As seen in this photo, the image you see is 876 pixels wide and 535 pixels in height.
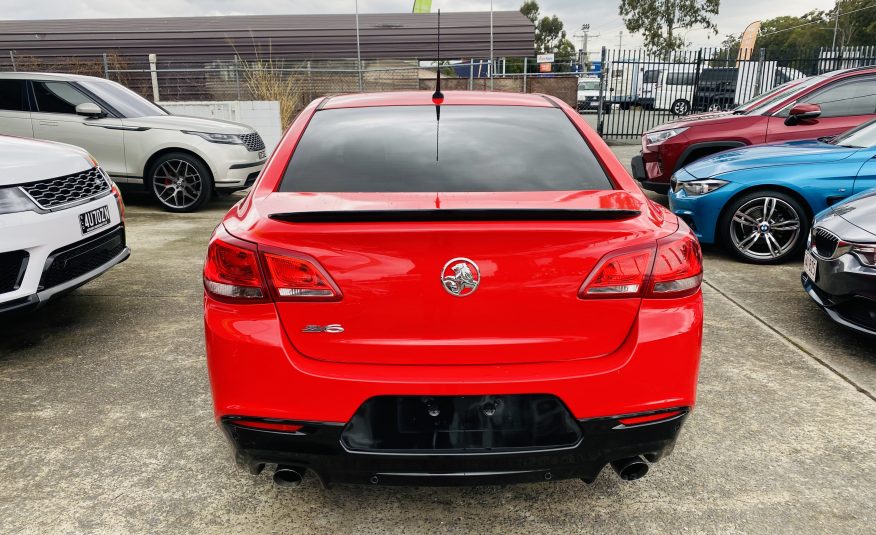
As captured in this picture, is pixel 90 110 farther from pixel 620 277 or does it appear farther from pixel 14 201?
pixel 620 277

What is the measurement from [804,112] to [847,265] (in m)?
3.74

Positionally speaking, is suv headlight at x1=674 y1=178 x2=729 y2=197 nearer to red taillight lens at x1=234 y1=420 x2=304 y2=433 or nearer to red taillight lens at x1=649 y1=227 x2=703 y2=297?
red taillight lens at x1=649 y1=227 x2=703 y2=297

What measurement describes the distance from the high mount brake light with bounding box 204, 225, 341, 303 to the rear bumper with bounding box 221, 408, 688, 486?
0.37 m

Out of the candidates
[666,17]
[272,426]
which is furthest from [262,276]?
[666,17]

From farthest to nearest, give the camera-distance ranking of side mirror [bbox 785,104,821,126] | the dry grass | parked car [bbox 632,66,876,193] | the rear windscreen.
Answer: the dry grass
parked car [bbox 632,66,876,193]
side mirror [bbox 785,104,821,126]
the rear windscreen

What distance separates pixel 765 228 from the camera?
18.1 ft

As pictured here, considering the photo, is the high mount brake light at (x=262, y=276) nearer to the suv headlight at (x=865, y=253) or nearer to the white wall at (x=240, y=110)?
the suv headlight at (x=865, y=253)

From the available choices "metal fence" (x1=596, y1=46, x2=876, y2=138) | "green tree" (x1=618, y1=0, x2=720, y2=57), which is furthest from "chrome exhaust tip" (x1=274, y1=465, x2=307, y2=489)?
"green tree" (x1=618, y1=0, x2=720, y2=57)

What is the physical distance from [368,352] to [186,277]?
3807 millimetres

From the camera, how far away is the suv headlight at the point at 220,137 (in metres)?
8.15

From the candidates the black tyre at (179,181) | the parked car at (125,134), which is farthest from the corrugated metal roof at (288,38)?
the black tyre at (179,181)

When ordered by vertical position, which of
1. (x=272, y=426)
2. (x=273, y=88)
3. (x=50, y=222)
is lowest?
(x=272, y=426)

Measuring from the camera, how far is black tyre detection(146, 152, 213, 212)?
819 centimetres

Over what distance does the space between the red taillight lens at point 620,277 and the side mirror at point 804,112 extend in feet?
19.4
